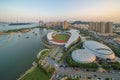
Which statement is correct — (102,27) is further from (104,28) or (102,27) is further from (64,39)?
(64,39)

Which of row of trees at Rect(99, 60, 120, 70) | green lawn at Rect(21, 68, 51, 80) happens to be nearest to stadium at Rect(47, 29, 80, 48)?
row of trees at Rect(99, 60, 120, 70)

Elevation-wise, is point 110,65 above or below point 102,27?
below

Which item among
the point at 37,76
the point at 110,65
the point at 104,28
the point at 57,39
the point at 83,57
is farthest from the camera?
the point at 104,28

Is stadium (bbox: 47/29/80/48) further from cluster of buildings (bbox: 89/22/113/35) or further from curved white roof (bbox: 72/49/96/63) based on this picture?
cluster of buildings (bbox: 89/22/113/35)

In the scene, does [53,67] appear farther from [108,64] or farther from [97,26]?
[97,26]

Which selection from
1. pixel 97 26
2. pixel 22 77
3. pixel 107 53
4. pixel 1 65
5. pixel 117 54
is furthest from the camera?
pixel 97 26

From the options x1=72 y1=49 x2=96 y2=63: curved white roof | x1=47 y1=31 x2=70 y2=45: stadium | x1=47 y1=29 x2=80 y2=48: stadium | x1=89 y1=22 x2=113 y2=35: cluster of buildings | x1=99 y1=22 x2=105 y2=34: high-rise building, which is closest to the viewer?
x1=72 y1=49 x2=96 y2=63: curved white roof

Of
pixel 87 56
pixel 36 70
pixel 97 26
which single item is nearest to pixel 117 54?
pixel 87 56

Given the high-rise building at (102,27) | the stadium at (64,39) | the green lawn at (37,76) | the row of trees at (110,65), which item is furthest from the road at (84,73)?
the high-rise building at (102,27)

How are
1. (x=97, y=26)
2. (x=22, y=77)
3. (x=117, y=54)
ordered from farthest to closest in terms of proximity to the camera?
(x=97, y=26), (x=117, y=54), (x=22, y=77)

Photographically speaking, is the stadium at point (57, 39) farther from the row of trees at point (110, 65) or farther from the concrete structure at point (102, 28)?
the concrete structure at point (102, 28)

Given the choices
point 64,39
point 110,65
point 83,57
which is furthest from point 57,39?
point 110,65
